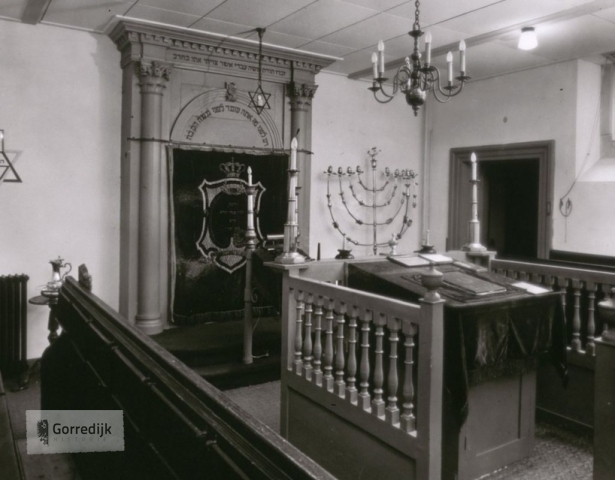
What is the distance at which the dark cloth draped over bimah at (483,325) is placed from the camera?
2639 millimetres

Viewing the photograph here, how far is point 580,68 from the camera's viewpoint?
19.3 feet

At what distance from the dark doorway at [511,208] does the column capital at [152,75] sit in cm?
435

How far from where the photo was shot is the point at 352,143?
6.92 m

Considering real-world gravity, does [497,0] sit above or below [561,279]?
above

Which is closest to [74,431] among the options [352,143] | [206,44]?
[206,44]

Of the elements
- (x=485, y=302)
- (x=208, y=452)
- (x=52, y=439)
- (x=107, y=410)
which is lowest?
(x=52, y=439)

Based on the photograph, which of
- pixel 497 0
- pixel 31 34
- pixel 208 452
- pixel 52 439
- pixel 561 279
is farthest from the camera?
pixel 31 34

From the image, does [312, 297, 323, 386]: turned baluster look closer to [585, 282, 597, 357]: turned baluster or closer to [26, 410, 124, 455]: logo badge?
[26, 410, 124, 455]: logo badge

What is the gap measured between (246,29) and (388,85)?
2.79 metres

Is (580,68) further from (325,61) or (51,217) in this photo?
(51,217)

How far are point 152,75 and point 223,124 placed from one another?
0.89m

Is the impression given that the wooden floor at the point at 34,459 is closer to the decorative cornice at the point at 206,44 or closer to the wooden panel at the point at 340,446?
the wooden panel at the point at 340,446

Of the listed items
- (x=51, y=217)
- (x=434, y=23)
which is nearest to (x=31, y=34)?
(x=51, y=217)

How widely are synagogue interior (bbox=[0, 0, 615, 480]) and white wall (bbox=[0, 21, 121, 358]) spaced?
0.02 meters
